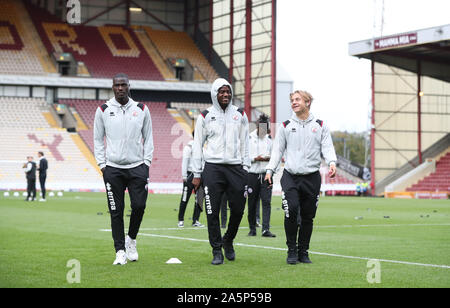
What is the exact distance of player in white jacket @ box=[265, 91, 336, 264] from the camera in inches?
375

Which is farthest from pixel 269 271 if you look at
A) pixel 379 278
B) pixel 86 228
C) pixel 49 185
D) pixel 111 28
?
pixel 111 28

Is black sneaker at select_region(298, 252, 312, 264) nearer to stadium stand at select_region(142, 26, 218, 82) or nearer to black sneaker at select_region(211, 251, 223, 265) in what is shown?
→ black sneaker at select_region(211, 251, 223, 265)

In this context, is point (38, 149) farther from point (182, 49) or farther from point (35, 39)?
point (182, 49)

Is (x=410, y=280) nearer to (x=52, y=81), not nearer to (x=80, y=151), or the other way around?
(x=80, y=151)

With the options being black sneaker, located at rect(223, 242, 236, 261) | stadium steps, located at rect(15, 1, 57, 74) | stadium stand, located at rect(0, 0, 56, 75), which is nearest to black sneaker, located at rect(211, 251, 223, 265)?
black sneaker, located at rect(223, 242, 236, 261)

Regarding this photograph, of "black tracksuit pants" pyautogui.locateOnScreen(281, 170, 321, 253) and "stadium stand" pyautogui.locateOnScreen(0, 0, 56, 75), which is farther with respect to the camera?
"stadium stand" pyautogui.locateOnScreen(0, 0, 56, 75)

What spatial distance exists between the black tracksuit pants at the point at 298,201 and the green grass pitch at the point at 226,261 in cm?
38

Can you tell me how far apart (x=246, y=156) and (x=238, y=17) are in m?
48.3

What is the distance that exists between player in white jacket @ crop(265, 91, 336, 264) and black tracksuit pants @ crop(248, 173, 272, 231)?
435cm

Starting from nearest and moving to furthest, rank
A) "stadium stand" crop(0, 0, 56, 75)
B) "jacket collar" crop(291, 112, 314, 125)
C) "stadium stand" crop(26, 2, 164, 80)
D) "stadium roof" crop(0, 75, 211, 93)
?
"jacket collar" crop(291, 112, 314, 125) < "stadium roof" crop(0, 75, 211, 93) < "stadium stand" crop(0, 0, 56, 75) < "stadium stand" crop(26, 2, 164, 80)

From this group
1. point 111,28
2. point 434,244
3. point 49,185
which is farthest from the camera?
point 111,28

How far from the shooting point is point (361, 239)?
13430 mm

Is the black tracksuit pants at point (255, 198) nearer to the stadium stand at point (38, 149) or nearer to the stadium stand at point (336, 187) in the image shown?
the stadium stand at point (38, 149)

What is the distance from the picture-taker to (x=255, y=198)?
46.7ft
